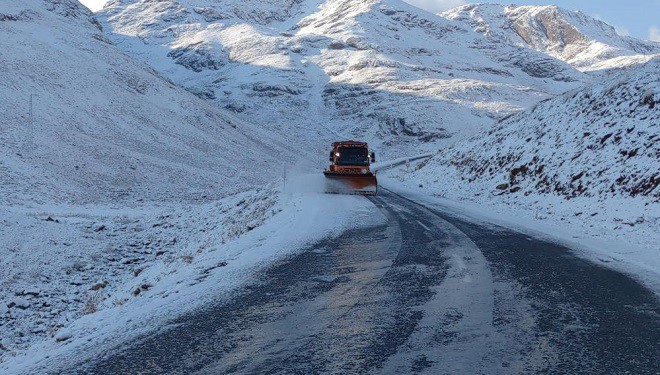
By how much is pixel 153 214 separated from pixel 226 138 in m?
29.3

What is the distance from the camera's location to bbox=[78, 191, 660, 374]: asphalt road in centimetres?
395

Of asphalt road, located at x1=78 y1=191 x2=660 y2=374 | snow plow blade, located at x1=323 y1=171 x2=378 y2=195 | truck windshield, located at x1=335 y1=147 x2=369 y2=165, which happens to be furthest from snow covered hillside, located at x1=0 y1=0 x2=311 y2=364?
truck windshield, located at x1=335 y1=147 x2=369 y2=165

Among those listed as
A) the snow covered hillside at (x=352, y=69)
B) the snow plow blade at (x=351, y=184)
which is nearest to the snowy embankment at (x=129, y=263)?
the snow plow blade at (x=351, y=184)

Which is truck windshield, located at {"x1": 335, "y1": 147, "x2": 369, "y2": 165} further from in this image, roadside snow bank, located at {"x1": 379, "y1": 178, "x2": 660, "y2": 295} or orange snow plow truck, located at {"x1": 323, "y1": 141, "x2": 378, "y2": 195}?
roadside snow bank, located at {"x1": 379, "y1": 178, "x2": 660, "y2": 295}

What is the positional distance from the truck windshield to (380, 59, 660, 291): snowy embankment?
13.9ft

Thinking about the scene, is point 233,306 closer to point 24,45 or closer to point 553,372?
point 553,372

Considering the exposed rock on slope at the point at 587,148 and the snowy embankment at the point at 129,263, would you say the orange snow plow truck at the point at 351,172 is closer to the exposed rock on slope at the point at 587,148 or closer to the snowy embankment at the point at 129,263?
the snowy embankment at the point at 129,263

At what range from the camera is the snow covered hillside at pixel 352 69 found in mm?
97562

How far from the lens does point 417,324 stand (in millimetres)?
4875

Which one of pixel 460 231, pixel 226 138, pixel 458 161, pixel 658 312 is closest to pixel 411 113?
pixel 226 138

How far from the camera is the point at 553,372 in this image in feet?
12.4

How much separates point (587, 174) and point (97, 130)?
35.2 metres

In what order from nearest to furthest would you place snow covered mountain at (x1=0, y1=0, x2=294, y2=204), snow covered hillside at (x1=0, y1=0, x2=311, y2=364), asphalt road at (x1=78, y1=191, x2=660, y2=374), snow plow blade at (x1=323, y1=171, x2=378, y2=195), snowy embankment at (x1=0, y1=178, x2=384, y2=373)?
asphalt road at (x1=78, y1=191, x2=660, y2=374) → snowy embankment at (x1=0, y1=178, x2=384, y2=373) → snow covered hillside at (x1=0, y1=0, x2=311, y2=364) → snow plow blade at (x1=323, y1=171, x2=378, y2=195) → snow covered mountain at (x1=0, y1=0, x2=294, y2=204)

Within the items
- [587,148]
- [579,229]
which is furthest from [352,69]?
[579,229]
